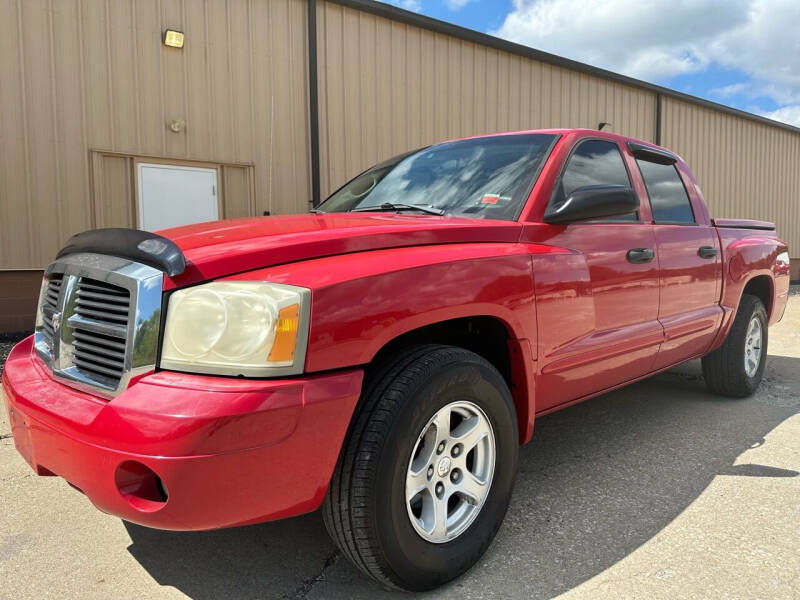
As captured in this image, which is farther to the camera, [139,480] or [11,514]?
[11,514]

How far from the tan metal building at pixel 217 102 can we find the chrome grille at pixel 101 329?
584 centimetres

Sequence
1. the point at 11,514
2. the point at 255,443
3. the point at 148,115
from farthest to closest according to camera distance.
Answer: the point at 148,115, the point at 11,514, the point at 255,443

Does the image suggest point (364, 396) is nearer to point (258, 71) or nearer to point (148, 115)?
point (148, 115)

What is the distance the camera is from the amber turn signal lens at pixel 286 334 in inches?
65.1

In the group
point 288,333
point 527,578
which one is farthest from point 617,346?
point 288,333

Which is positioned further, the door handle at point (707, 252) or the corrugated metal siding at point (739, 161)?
the corrugated metal siding at point (739, 161)

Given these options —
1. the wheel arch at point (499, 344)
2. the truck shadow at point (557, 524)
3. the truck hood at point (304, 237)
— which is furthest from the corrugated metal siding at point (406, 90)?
the wheel arch at point (499, 344)

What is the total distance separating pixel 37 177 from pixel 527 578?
6981 millimetres

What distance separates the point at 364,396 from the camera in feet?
6.07

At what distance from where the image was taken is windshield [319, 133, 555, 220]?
269cm

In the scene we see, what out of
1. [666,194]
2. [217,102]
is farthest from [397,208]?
[217,102]

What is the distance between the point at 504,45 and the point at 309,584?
1017 cm

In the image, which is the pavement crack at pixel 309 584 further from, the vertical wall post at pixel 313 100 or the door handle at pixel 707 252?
the vertical wall post at pixel 313 100

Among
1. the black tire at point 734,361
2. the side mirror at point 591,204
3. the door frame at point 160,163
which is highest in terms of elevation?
the door frame at point 160,163
